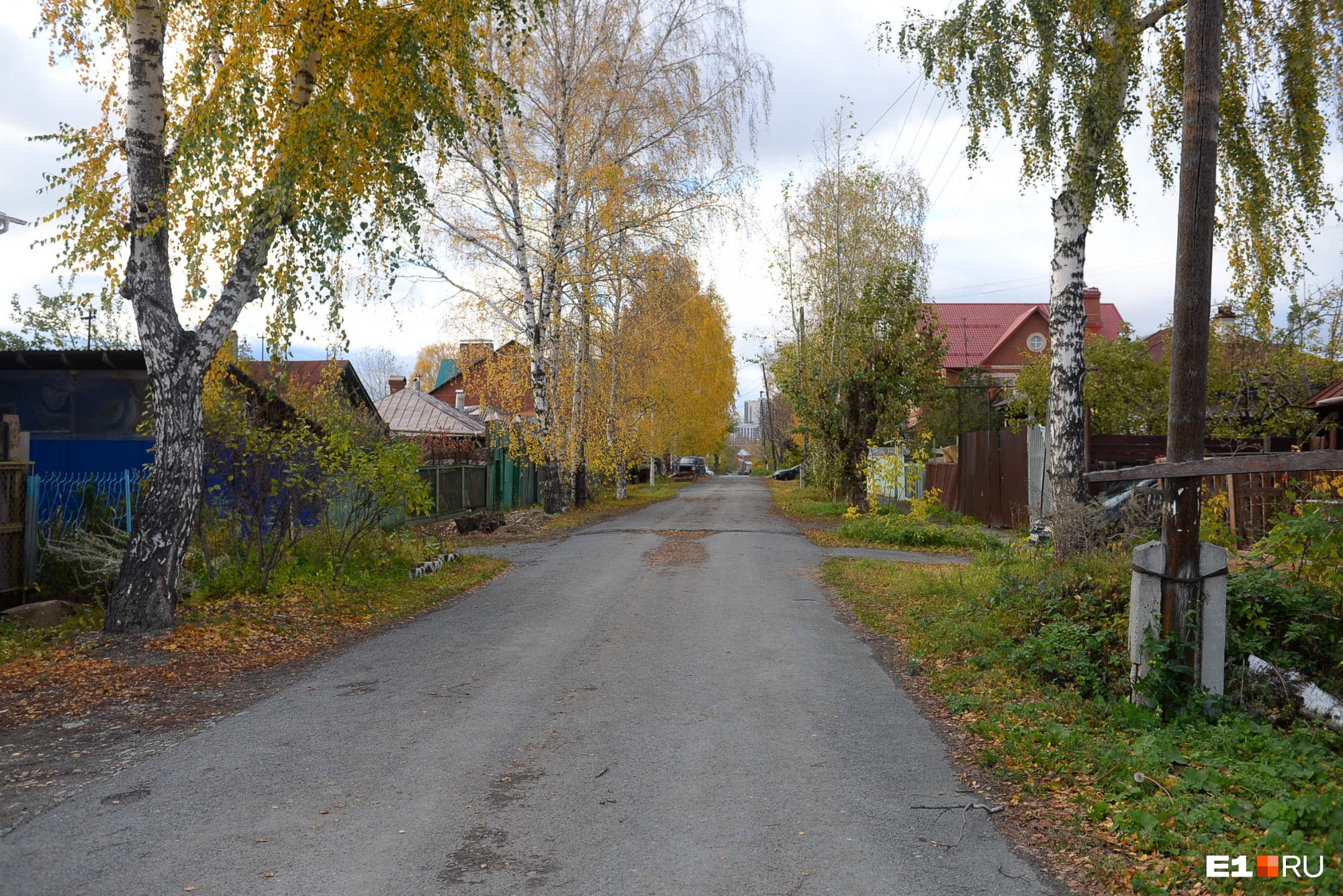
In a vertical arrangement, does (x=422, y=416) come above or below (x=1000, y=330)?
below

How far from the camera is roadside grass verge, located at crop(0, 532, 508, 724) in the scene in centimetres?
700

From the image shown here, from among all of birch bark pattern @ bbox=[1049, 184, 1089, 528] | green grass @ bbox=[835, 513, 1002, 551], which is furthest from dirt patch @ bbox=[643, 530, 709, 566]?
birch bark pattern @ bbox=[1049, 184, 1089, 528]

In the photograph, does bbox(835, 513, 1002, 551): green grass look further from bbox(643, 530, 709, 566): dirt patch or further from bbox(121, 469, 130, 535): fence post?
bbox(121, 469, 130, 535): fence post

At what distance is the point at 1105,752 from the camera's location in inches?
211

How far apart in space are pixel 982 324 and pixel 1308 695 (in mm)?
56797

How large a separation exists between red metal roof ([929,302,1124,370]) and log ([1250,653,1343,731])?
1872 inches

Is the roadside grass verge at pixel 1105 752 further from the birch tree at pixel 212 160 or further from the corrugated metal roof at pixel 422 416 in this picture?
the corrugated metal roof at pixel 422 416

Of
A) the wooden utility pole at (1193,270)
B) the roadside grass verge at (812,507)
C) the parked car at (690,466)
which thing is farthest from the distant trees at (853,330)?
the parked car at (690,466)

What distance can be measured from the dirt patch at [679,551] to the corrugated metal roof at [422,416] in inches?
751

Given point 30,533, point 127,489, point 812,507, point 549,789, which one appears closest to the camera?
point 549,789

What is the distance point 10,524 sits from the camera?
9633 millimetres

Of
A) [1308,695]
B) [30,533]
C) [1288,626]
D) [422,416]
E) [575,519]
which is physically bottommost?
[575,519]

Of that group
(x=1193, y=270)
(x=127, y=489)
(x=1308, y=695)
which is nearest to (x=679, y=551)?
(x=127, y=489)

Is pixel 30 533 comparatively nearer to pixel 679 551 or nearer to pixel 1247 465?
pixel 679 551
